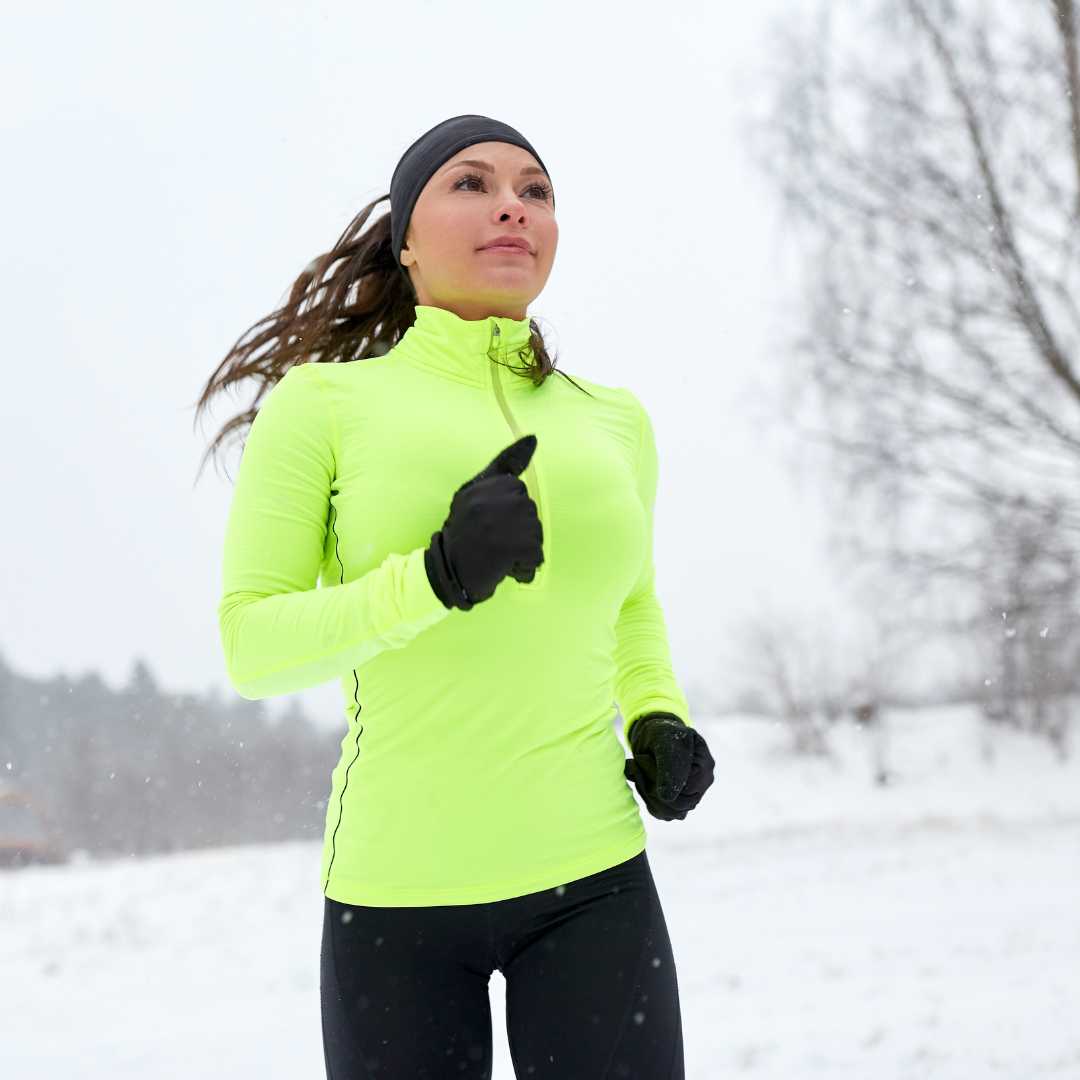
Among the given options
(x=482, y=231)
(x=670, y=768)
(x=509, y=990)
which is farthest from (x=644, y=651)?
(x=482, y=231)

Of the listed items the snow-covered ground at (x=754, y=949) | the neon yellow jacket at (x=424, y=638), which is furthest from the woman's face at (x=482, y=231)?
the snow-covered ground at (x=754, y=949)

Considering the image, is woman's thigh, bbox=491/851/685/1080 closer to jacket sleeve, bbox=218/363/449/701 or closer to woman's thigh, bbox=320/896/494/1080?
woman's thigh, bbox=320/896/494/1080

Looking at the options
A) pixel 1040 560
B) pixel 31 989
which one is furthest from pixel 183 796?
pixel 1040 560

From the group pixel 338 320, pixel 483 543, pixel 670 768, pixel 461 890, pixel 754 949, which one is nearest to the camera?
pixel 483 543

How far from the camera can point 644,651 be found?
5.44 feet

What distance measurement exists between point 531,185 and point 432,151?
160mm

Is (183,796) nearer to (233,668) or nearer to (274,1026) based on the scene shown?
(274,1026)

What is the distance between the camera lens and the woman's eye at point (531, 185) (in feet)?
5.14

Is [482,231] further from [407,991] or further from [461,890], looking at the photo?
[407,991]

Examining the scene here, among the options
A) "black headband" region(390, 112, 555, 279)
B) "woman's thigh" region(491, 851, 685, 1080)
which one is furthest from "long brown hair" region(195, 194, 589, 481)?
"woman's thigh" region(491, 851, 685, 1080)

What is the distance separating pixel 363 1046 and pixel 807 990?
356cm

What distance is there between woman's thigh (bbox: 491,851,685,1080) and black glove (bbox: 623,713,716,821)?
0.15 metres

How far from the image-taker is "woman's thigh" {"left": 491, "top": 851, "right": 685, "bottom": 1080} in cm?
129

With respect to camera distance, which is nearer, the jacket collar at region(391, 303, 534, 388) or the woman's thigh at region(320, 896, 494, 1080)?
the woman's thigh at region(320, 896, 494, 1080)
